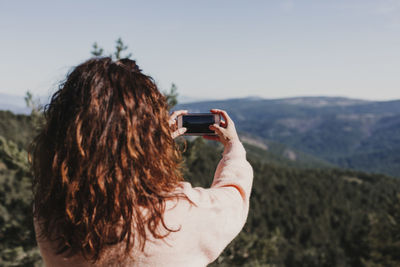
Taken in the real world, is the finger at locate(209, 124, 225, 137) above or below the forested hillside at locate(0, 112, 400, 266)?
above

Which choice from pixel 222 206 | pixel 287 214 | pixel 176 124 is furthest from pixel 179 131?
pixel 287 214

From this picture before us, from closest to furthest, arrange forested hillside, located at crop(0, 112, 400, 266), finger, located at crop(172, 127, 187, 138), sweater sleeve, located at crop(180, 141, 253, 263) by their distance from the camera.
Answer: sweater sleeve, located at crop(180, 141, 253, 263), finger, located at crop(172, 127, 187, 138), forested hillside, located at crop(0, 112, 400, 266)

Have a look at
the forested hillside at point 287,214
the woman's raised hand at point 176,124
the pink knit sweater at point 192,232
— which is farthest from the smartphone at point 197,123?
the pink knit sweater at point 192,232

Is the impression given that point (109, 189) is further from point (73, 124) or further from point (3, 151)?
point (3, 151)

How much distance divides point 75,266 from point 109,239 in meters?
0.21

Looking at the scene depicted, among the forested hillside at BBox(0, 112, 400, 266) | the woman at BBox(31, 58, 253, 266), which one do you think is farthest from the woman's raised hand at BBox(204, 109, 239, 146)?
the woman at BBox(31, 58, 253, 266)

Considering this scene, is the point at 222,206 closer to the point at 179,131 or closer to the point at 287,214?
the point at 179,131

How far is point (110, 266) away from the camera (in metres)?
1.34

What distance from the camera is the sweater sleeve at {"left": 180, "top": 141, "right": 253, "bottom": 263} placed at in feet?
4.62

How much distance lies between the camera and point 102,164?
1.30 meters

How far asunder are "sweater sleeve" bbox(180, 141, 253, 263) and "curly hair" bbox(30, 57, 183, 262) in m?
0.14

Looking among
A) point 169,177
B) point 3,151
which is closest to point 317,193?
point 3,151

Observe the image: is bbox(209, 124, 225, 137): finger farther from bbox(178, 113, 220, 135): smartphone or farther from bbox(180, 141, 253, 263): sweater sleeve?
bbox(180, 141, 253, 263): sweater sleeve

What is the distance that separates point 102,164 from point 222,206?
21.8 inches
